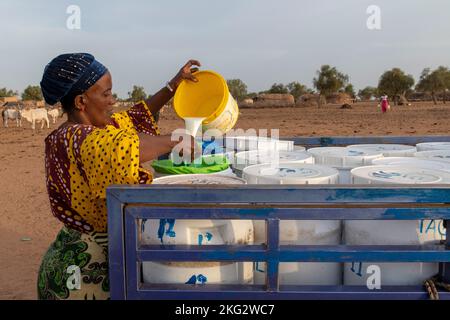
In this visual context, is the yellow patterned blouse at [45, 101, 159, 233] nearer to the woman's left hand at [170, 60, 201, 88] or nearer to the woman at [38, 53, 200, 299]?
the woman at [38, 53, 200, 299]

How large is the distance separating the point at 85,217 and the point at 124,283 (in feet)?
1.33

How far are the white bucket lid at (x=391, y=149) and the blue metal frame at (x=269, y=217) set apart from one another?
4.57 ft

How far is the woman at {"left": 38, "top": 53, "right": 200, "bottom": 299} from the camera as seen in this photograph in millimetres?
1645

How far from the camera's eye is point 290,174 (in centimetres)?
214

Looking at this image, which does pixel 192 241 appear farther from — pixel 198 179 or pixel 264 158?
pixel 264 158

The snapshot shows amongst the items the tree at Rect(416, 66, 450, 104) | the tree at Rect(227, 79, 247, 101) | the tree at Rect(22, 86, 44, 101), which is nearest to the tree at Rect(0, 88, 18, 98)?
the tree at Rect(22, 86, 44, 101)

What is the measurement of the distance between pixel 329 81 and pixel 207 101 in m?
51.3

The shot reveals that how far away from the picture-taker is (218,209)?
156 cm

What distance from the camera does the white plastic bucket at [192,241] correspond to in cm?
167

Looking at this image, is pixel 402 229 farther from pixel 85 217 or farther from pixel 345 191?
pixel 85 217

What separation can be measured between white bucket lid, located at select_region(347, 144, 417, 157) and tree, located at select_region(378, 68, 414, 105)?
163ft

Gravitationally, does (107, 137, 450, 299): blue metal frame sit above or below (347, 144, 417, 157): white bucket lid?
below
